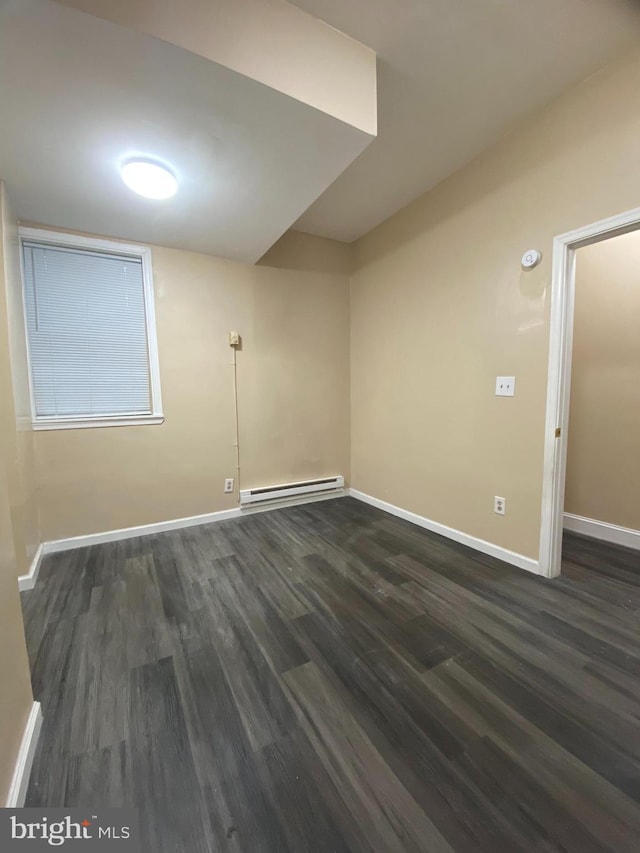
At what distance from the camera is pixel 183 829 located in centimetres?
86

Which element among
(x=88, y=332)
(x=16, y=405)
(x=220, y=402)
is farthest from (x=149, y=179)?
(x=220, y=402)

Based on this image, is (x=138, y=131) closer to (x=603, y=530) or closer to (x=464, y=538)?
(x=464, y=538)

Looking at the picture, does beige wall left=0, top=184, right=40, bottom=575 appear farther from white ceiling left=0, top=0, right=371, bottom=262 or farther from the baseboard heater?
the baseboard heater

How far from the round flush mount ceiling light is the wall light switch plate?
93.2 inches

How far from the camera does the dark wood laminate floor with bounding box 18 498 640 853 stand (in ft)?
2.91

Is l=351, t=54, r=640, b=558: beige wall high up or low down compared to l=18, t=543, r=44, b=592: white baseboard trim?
up

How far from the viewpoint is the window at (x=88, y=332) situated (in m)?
2.38

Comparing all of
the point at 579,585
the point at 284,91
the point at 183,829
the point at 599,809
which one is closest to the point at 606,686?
the point at 599,809

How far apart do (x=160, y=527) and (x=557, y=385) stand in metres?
3.15

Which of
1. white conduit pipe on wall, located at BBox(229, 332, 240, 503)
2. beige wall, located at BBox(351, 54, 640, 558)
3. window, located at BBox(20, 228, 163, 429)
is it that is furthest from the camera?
white conduit pipe on wall, located at BBox(229, 332, 240, 503)

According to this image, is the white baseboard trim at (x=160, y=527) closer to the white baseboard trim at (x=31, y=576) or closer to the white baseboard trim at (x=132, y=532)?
the white baseboard trim at (x=132, y=532)

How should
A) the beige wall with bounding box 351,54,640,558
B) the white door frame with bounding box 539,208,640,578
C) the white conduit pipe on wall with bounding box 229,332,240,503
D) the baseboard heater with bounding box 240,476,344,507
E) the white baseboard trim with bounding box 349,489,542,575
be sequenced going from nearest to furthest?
the beige wall with bounding box 351,54,640,558, the white door frame with bounding box 539,208,640,578, the white baseboard trim with bounding box 349,489,542,575, the white conduit pipe on wall with bounding box 229,332,240,503, the baseboard heater with bounding box 240,476,344,507

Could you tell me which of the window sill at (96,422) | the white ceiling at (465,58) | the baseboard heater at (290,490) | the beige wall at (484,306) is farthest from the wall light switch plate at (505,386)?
the window sill at (96,422)

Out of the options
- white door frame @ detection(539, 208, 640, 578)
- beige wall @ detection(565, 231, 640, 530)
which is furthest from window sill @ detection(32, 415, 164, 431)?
beige wall @ detection(565, 231, 640, 530)
